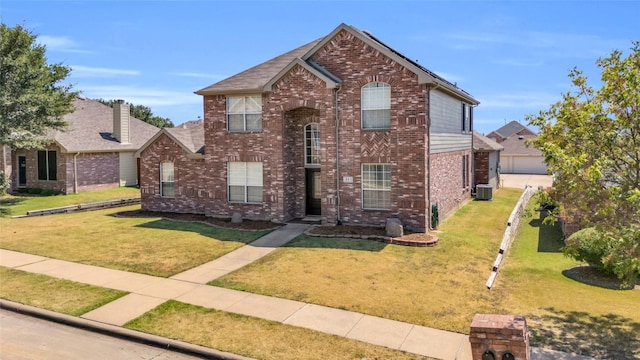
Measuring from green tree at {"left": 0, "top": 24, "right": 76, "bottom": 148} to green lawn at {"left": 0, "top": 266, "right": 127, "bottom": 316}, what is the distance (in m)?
16.4

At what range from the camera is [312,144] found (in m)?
21.3

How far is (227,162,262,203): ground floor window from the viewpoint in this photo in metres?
21.6

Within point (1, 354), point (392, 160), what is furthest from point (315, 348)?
point (392, 160)

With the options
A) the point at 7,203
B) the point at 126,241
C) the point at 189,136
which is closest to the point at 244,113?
the point at 189,136

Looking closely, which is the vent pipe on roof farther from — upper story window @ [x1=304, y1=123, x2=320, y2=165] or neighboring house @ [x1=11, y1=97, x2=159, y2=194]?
upper story window @ [x1=304, y1=123, x2=320, y2=165]

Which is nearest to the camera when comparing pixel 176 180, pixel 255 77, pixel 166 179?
pixel 255 77

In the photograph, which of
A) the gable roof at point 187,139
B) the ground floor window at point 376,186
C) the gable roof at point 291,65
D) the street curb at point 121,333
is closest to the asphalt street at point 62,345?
the street curb at point 121,333

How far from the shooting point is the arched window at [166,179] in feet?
80.1

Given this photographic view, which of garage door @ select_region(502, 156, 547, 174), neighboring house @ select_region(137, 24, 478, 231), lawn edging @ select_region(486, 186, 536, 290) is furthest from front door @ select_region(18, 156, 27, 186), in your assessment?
garage door @ select_region(502, 156, 547, 174)

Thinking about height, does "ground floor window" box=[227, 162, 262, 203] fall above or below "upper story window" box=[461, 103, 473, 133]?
below

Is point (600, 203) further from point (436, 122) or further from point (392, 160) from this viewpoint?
point (436, 122)

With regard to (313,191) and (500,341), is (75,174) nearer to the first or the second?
(313,191)

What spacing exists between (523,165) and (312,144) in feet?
155

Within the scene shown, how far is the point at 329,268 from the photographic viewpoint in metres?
14.2
